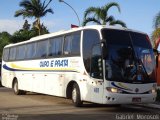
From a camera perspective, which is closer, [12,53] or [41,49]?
[41,49]

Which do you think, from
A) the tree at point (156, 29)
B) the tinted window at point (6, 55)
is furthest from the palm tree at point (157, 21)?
the tinted window at point (6, 55)

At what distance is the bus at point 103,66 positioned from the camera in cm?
1456

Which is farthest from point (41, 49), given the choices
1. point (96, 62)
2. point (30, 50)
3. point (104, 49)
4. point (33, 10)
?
point (33, 10)

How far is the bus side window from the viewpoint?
1483 cm

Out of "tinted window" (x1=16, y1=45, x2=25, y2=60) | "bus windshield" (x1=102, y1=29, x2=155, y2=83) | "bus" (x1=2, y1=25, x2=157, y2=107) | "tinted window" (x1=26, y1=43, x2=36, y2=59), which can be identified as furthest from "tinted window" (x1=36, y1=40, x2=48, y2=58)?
"bus windshield" (x1=102, y1=29, x2=155, y2=83)

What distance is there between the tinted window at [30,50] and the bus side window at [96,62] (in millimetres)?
7037

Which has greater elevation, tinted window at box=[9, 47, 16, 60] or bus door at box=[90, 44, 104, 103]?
tinted window at box=[9, 47, 16, 60]

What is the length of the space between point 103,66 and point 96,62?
0.53m

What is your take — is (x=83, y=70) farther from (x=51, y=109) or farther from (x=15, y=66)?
(x=15, y=66)

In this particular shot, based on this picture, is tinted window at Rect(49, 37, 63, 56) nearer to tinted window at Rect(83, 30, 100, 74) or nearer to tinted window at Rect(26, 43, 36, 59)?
tinted window at Rect(83, 30, 100, 74)

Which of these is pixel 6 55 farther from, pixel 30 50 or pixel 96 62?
pixel 96 62

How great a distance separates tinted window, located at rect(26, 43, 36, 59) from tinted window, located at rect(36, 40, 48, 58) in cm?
63

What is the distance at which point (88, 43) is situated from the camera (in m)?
15.8

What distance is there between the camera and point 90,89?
15.4 meters
